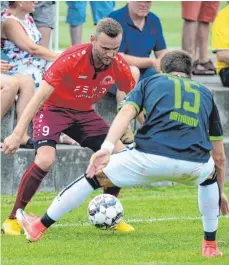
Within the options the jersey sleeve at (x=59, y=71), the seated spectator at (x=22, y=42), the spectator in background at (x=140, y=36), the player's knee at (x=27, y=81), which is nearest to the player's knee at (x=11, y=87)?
the player's knee at (x=27, y=81)

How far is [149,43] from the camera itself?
42.1 ft

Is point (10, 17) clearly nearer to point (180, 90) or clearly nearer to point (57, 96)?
point (57, 96)

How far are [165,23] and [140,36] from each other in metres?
11.4

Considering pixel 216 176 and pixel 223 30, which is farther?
pixel 223 30

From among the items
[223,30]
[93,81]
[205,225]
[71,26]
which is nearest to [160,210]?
[93,81]

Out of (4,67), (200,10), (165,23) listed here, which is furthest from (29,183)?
(165,23)

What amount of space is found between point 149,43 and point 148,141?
15.6ft

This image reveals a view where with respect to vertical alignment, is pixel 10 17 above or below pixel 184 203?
above

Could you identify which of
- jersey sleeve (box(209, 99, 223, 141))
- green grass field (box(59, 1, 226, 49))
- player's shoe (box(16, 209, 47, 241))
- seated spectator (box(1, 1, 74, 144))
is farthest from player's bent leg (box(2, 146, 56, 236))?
green grass field (box(59, 1, 226, 49))

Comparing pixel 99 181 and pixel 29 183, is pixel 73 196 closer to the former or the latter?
pixel 99 181

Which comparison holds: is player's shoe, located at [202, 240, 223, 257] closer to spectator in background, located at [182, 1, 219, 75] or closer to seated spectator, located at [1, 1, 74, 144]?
seated spectator, located at [1, 1, 74, 144]

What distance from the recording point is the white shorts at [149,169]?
26.7 ft

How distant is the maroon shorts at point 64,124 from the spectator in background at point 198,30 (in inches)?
173

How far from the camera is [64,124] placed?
10078 mm
